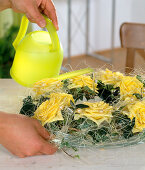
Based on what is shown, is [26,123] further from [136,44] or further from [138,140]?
[136,44]

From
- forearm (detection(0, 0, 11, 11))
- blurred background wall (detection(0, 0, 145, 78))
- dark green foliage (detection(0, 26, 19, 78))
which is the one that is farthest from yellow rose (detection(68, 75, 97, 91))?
blurred background wall (detection(0, 0, 145, 78))

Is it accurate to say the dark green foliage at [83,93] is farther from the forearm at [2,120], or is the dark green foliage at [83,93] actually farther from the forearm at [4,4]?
the forearm at [4,4]

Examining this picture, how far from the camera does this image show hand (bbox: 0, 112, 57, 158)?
0.67m

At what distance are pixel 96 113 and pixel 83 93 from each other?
149 mm

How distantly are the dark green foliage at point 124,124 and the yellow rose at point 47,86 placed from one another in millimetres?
185

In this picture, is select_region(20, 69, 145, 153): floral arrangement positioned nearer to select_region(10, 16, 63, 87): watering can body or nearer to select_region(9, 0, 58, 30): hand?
select_region(10, 16, 63, 87): watering can body

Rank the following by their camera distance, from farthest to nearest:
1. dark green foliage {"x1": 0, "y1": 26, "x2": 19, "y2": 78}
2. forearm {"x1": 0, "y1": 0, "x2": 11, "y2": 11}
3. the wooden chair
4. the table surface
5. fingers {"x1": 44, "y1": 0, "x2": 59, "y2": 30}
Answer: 1. dark green foliage {"x1": 0, "y1": 26, "x2": 19, "y2": 78}
2. the wooden chair
3. forearm {"x1": 0, "y1": 0, "x2": 11, "y2": 11}
4. fingers {"x1": 44, "y1": 0, "x2": 59, "y2": 30}
5. the table surface

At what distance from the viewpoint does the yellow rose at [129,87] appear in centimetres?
80

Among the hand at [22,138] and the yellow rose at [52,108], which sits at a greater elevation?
the yellow rose at [52,108]

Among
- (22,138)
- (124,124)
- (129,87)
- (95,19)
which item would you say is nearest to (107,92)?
(129,87)

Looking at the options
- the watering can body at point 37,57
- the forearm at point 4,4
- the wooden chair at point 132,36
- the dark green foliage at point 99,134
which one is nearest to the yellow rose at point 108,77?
Result: the watering can body at point 37,57

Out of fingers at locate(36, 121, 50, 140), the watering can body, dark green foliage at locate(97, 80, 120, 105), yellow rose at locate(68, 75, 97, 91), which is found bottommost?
fingers at locate(36, 121, 50, 140)

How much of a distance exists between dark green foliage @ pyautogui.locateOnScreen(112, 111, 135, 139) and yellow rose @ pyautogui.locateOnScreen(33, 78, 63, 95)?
0.61ft

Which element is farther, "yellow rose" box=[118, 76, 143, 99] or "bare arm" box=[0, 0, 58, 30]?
"bare arm" box=[0, 0, 58, 30]
